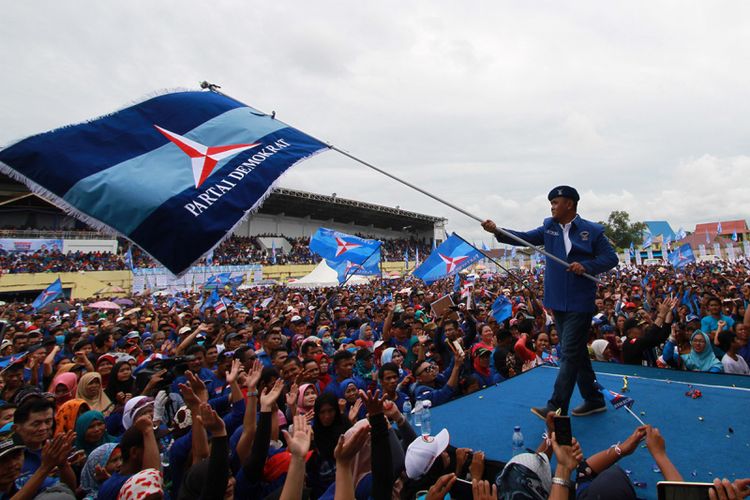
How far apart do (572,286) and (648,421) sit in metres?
1.03

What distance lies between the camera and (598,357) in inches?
205

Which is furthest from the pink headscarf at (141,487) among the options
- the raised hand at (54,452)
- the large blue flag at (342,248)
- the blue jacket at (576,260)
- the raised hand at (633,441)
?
the large blue flag at (342,248)

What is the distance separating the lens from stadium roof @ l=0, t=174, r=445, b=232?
3666cm

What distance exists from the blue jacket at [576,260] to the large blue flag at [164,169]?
208 cm

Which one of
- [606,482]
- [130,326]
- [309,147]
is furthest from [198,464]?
[130,326]

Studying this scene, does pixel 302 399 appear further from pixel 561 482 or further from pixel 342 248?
pixel 342 248

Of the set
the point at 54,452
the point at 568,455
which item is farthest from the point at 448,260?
the point at 54,452

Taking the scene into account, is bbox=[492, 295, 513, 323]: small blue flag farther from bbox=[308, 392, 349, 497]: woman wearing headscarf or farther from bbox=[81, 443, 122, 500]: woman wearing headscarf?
bbox=[81, 443, 122, 500]: woman wearing headscarf

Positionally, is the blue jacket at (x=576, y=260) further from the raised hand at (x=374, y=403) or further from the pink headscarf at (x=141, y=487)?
the pink headscarf at (x=141, y=487)

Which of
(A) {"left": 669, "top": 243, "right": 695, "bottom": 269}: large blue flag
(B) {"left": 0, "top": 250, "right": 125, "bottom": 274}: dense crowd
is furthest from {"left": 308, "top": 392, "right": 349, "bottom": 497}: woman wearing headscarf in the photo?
(B) {"left": 0, "top": 250, "right": 125, "bottom": 274}: dense crowd

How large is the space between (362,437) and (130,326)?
8.98 m

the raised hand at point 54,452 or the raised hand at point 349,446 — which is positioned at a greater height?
the raised hand at point 349,446

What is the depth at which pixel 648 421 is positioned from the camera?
2746mm

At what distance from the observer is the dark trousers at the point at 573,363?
2.81 metres
